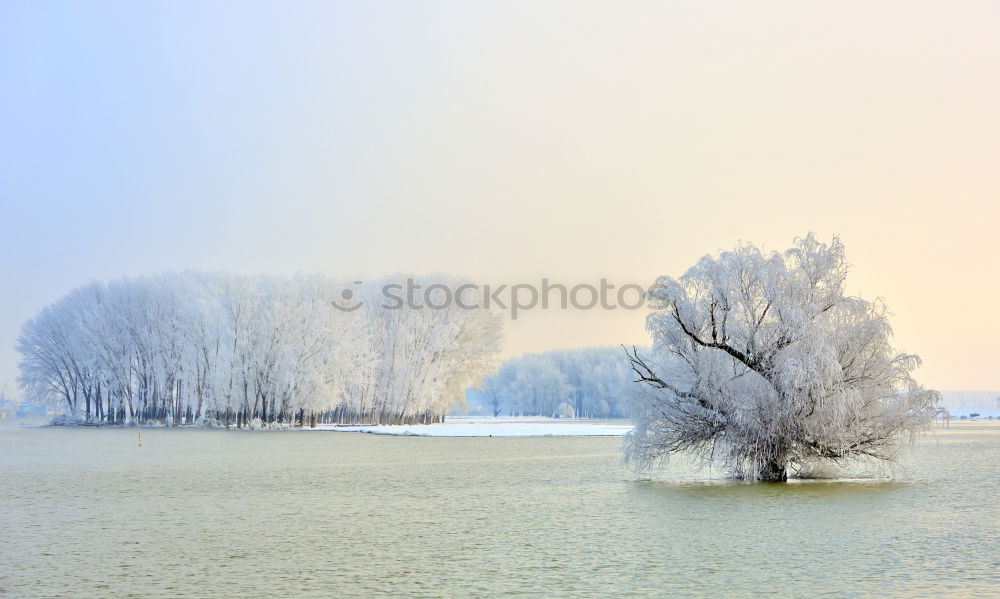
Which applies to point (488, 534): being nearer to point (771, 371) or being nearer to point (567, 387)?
point (771, 371)

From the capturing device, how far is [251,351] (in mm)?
93688

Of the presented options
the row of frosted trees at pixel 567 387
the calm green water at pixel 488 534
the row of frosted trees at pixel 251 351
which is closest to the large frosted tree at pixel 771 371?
the calm green water at pixel 488 534

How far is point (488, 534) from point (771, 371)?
46.8 ft

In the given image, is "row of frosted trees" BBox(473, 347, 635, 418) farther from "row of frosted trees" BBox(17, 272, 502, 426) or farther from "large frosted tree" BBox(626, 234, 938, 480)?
"large frosted tree" BBox(626, 234, 938, 480)

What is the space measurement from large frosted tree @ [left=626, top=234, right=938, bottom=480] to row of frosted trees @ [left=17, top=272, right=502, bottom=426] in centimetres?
6135

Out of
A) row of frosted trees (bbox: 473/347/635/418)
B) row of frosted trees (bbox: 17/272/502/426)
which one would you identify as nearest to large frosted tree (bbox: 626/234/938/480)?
row of frosted trees (bbox: 17/272/502/426)

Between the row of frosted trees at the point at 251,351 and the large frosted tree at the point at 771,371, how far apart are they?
61.4 m

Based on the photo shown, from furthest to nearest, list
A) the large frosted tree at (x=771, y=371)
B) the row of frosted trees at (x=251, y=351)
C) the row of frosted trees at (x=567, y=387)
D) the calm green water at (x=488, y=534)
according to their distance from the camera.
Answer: the row of frosted trees at (x=567, y=387), the row of frosted trees at (x=251, y=351), the large frosted tree at (x=771, y=371), the calm green water at (x=488, y=534)

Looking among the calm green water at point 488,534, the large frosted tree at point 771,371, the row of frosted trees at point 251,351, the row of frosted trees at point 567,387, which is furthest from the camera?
the row of frosted trees at point 567,387

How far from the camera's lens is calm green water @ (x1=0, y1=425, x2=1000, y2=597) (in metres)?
15.9

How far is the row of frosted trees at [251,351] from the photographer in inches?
3686

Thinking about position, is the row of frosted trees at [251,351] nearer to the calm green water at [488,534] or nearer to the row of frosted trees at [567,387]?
the calm green water at [488,534]

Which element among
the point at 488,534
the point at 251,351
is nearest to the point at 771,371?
the point at 488,534

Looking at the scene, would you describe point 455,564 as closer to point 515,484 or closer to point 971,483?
point 515,484
